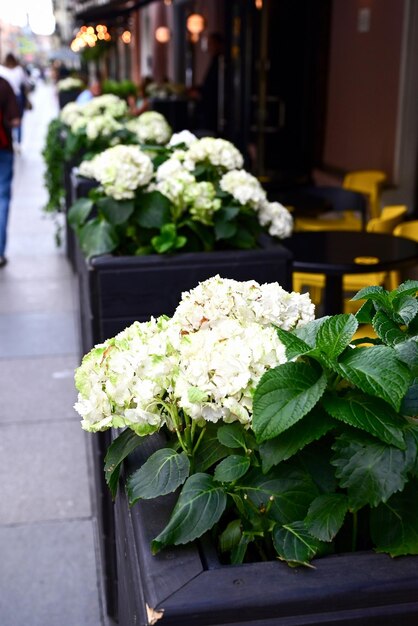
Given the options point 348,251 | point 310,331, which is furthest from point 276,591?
point 348,251

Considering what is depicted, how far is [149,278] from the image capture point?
2957 millimetres

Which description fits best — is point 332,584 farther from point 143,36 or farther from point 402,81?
point 143,36

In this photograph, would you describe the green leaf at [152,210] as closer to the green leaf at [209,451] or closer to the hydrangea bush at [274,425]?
the hydrangea bush at [274,425]

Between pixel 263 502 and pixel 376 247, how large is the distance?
3.25 meters

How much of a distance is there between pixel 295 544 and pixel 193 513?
0.52ft

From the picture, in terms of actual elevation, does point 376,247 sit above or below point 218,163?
below

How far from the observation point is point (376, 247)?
172 inches

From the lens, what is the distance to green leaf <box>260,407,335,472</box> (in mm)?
1247

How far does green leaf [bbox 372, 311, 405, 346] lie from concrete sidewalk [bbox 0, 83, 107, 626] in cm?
187

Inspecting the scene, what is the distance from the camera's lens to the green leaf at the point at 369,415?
3.94 ft

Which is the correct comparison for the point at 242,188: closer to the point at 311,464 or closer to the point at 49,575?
the point at 49,575

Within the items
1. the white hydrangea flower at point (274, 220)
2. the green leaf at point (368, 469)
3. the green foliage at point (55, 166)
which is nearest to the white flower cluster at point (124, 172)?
the white hydrangea flower at point (274, 220)

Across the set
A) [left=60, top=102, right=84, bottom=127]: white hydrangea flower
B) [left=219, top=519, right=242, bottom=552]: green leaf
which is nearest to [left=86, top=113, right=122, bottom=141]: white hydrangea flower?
[left=60, top=102, right=84, bottom=127]: white hydrangea flower

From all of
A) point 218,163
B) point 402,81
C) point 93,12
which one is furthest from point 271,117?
point 93,12
